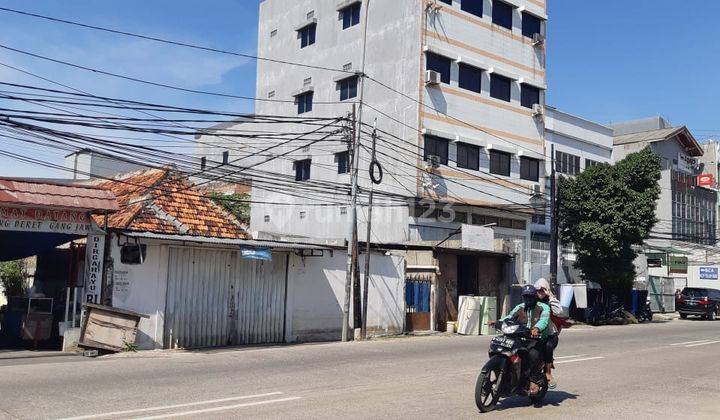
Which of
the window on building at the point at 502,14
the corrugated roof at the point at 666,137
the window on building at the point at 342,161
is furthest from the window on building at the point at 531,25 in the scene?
the corrugated roof at the point at 666,137

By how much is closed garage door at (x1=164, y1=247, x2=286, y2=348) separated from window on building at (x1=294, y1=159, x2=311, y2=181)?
1655 centimetres

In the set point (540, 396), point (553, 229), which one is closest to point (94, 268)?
point (540, 396)

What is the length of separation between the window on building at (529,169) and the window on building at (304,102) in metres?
11.6

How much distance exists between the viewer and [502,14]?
34.6 metres

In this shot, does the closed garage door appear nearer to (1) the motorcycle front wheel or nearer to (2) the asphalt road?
(2) the asphalt road

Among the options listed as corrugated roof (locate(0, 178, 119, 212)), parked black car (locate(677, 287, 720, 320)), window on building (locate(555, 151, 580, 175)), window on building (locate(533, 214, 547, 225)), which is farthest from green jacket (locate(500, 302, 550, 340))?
window on building (locate(555, 151, 580, 175))

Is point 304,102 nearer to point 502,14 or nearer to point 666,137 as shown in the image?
point 502,14

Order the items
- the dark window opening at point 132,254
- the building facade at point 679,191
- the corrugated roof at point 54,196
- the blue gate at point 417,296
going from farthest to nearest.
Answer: the building facade at point 679,191, the blue gate at point 417,296, the dark window opening at point 132,254, the corrugated roof at point 54,196

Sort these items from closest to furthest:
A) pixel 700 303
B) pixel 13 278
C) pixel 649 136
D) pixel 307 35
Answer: pixel 13 278 < pixel 700 303 < pixel 307 35 < pixel 649 136

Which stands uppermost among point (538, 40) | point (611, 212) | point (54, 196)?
point (538, 40)

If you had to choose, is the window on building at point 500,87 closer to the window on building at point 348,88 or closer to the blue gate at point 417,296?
the window on building at point 348,88

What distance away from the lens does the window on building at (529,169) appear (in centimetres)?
3519

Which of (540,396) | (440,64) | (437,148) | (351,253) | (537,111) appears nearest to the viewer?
(540,396)

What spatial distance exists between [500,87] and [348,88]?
786cm
